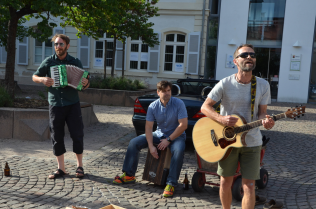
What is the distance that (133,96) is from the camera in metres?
13.9

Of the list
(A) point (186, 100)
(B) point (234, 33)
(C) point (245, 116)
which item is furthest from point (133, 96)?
(C) point (245, 116)

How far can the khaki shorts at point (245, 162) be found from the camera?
11.0 feet

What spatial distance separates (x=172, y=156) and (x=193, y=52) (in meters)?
16.3

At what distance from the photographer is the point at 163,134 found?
4.86 m

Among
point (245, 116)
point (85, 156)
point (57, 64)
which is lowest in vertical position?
point (85, 156)

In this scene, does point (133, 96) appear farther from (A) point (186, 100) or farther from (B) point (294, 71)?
(B) point (294, 71)

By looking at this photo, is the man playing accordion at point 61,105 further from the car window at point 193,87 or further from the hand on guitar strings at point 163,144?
the car window at point 193,87

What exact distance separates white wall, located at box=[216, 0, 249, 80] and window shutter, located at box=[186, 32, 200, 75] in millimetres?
1253

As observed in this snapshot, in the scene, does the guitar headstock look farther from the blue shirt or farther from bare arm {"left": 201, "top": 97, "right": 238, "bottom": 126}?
the blue shirt

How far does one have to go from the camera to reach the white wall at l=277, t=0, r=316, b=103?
1919cm

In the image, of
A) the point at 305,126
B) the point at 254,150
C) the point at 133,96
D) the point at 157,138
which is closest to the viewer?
the point at 254,150

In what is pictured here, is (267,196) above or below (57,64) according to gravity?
below

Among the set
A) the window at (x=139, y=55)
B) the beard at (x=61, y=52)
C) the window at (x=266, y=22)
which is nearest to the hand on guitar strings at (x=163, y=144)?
the beard at (x=61, y=52)

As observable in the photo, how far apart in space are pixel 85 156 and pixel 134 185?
1721 mm
